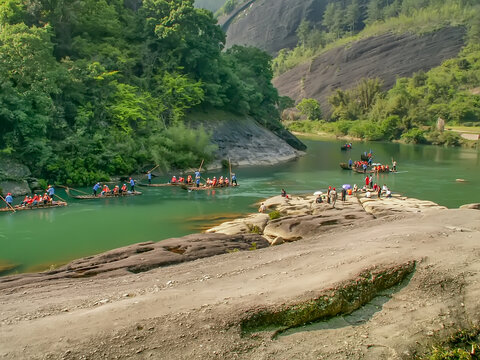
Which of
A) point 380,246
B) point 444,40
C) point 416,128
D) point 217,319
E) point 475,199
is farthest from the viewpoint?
point 444,40

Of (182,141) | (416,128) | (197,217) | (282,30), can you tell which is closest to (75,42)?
(182,141)

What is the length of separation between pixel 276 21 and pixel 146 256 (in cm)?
17477

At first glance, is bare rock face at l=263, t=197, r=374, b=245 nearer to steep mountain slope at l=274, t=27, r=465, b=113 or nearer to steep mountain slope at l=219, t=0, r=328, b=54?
steep mountain slope at l=274, t=27, r=465, b=113

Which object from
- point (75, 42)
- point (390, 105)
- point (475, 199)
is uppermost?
point (75, 42)

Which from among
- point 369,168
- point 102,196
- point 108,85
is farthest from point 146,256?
point 369,168

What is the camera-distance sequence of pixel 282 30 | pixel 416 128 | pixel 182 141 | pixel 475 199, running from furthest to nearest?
pixel 282 30 → pixel 416 128 → pixel 182 141 → pixel 475 199

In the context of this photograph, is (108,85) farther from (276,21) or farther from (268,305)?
(276,21)

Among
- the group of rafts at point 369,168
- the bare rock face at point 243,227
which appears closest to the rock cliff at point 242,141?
the group of rafts at point 369,168

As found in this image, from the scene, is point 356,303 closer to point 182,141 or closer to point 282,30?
point 182,141

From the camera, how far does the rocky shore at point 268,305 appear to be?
31.7 feet

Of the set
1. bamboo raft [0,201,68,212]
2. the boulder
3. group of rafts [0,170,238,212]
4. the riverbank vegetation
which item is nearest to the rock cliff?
group of rafts [0,170,238,212]

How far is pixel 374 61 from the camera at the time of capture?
131875 millimetres

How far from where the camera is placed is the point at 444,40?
126938 mm

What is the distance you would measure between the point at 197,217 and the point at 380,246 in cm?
1832
